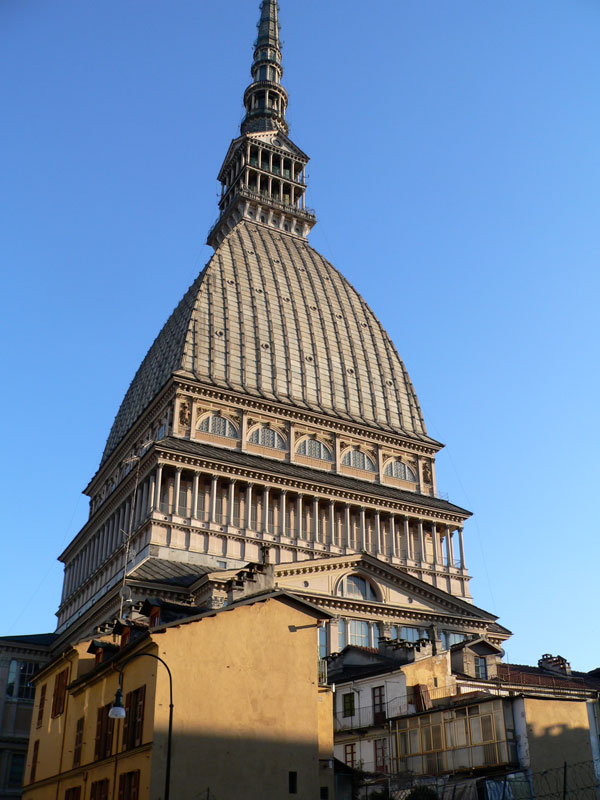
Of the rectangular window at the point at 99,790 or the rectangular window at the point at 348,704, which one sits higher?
the rectangular window at the point at 348,704

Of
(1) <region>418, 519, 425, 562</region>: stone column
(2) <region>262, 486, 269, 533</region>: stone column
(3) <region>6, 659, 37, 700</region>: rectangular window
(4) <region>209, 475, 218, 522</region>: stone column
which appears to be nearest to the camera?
(3) <region>6, 659, 37, 700</region>: rectangular window

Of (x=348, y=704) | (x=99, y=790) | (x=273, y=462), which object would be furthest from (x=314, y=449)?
(x=99, y=790)

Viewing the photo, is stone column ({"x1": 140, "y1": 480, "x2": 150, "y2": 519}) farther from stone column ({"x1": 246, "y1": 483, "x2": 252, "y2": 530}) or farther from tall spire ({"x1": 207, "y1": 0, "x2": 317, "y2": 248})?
tall spire ({"x1": 207, "y1": 0, "x2": 317, "y2": 248})

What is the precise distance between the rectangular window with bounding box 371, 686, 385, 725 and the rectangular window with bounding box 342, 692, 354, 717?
1.56 m

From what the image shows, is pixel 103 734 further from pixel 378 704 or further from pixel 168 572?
pixel 168 572

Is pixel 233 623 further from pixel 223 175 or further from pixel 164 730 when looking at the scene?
pixel 223 175

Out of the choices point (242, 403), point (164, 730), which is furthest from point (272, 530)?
point (164, 730)

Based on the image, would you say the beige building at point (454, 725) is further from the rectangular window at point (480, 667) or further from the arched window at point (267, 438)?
the arched window at point (267, 438)

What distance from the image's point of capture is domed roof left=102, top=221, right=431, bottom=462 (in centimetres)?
9275

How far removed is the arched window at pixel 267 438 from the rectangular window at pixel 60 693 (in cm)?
4415

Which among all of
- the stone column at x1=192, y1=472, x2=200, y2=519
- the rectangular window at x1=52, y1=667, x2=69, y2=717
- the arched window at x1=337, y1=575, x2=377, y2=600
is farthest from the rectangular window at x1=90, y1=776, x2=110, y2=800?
the stone column at x1=192, y1=472, x2=200, y2=519

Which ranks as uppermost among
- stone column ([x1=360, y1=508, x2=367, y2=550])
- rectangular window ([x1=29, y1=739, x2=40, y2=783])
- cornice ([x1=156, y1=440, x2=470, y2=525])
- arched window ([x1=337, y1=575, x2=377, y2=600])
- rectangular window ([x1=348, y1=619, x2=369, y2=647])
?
cornice ([x1=156, y1=440, x2=470, y2=525])

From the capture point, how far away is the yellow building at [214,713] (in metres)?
32.0

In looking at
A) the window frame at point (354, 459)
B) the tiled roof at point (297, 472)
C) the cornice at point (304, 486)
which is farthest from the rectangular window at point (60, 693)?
the window frame at point (354, 459)
